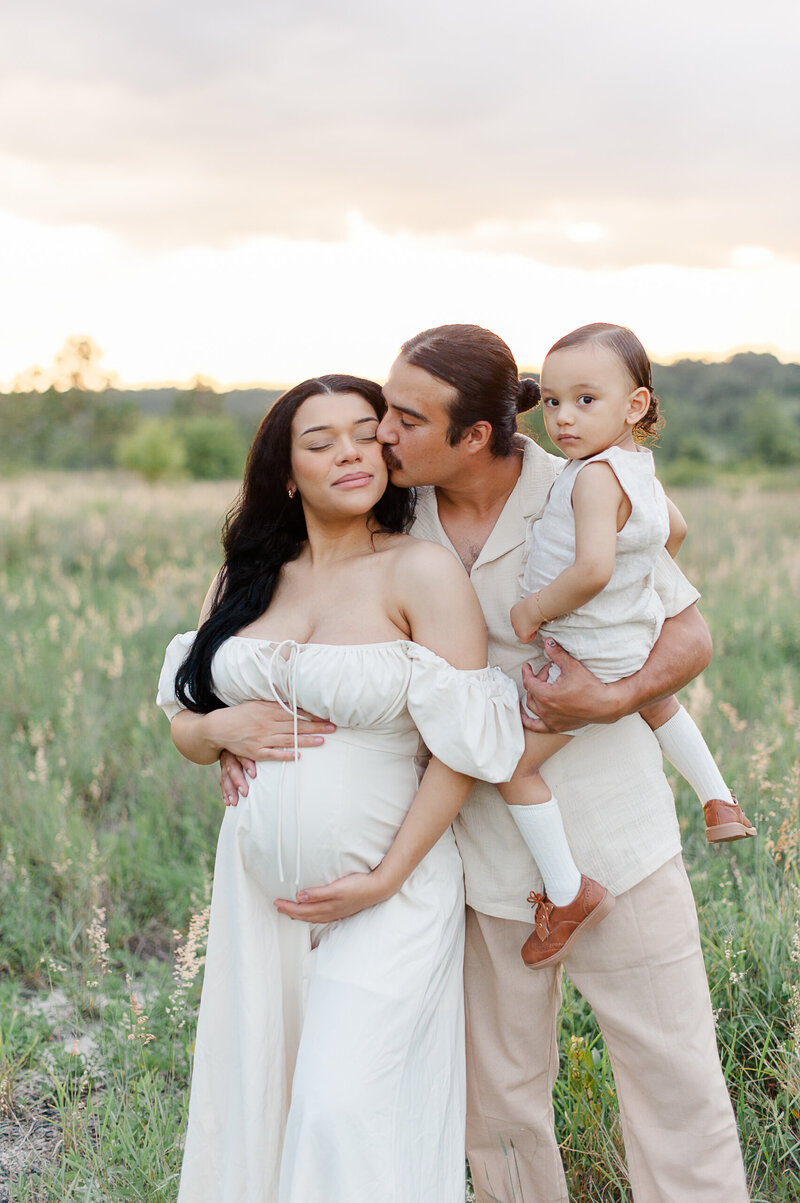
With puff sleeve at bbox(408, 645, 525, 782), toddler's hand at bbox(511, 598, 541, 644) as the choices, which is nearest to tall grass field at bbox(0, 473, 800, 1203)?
puff sleeve at bbox(408, 645, 525, 782)

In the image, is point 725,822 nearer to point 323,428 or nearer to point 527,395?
point 527,395

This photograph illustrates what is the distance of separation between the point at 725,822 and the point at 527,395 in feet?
4.00

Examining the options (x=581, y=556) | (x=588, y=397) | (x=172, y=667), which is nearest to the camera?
(x=581, y=556)

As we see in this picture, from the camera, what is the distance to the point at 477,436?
2.38m

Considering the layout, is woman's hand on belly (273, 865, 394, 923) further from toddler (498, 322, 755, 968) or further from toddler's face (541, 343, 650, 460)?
toddler's face (541, 343, 650, 460)

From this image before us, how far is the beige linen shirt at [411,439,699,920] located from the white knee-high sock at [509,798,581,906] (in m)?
0.11

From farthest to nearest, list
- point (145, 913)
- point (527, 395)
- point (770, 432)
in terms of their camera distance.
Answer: point (770, 432) → point (145, 913) → point (527, 395)

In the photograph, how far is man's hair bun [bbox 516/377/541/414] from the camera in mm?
2518

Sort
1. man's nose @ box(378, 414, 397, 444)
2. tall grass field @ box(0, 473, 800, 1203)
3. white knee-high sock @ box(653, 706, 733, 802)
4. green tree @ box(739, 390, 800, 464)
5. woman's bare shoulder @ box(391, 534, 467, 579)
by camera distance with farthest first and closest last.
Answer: green tree @ box(739, 390, 800, 464) → tall grass field @ box(0, 473, 800, 1203) → white knee-high sock @ box(653, 706, 733, 802) → man's nose @ box(378, 414, 397, 444) → woman's bare shoulder @ box(391, 534, 467, 579)

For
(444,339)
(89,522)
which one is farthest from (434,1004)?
(89,522)

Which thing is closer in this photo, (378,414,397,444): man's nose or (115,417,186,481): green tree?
(378,414,397,444): man's nose

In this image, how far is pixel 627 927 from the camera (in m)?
2.35

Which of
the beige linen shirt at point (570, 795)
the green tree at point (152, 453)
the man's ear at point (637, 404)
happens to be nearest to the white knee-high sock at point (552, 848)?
the beige linen shirt at point (570, 795)

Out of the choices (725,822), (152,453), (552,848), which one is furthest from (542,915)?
(152,453)
